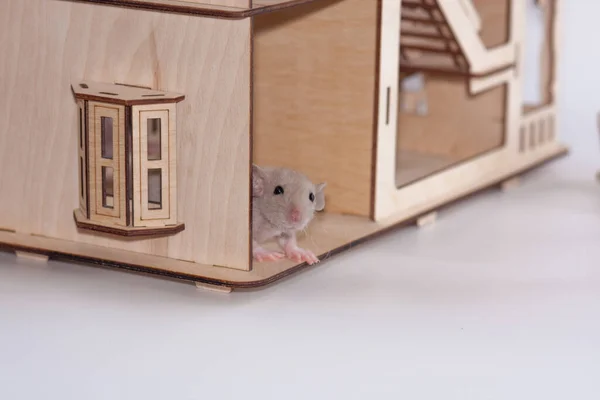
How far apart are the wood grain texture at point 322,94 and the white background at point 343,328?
29cm

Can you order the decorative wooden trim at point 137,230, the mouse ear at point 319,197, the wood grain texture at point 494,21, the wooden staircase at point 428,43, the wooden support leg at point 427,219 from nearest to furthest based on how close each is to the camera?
the decorative wooden trim at point 137,230 → the mouse ear at point 319,197 → the wooden support leg at point 427,219 → the wooden staircase at point 428,43 → the wood grain texture at point 494,21

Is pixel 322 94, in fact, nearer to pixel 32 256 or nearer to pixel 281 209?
pixel 281 209

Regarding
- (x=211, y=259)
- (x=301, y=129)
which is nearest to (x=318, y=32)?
(x=301, y=129)

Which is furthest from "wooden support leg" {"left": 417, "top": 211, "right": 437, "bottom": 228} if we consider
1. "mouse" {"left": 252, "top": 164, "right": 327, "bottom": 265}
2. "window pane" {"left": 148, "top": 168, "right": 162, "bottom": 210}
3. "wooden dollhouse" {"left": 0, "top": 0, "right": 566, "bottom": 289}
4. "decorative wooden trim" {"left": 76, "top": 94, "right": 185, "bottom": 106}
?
"decorative wooden trim" {"left": 76, "top": 94, "right": 185, "bottom": 106}

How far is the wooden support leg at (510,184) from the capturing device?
5059 mm

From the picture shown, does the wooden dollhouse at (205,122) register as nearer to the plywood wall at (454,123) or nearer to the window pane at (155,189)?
the window pane at (155,189)

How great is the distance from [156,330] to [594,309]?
47.9 inches

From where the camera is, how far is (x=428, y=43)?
193 inches

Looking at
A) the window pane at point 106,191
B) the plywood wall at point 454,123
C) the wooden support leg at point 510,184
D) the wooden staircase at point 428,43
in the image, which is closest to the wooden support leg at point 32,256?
the window pane at point 106,191

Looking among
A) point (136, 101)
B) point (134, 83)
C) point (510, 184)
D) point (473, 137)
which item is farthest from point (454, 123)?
point (136, 101)

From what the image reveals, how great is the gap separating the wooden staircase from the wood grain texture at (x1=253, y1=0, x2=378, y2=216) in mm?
443

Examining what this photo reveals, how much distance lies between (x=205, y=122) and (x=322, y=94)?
29.6 inches

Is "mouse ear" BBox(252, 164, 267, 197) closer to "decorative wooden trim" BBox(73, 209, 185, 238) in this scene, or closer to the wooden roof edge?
"decorative wooden trim" BBox(73, 209, 185, 238)

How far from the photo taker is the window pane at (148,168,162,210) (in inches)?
Result: 147
